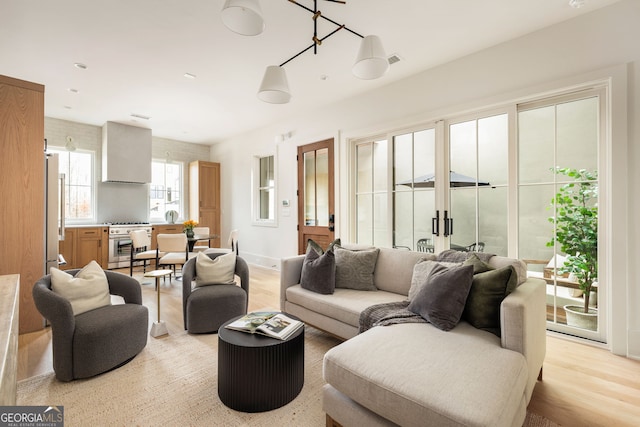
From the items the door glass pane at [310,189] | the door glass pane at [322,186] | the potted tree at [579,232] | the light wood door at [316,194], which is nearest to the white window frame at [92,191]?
the light wood door at [316,194]

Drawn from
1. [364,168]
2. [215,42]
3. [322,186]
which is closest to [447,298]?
[364,168]

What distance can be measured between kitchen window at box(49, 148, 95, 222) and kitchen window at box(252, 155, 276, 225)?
3.27m

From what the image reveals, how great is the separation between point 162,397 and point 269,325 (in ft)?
2.61

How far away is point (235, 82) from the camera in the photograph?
13.1ft

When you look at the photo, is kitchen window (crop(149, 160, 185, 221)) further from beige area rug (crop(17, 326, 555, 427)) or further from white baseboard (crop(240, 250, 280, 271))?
beige area rug (crop(17, 326, 555, 427))

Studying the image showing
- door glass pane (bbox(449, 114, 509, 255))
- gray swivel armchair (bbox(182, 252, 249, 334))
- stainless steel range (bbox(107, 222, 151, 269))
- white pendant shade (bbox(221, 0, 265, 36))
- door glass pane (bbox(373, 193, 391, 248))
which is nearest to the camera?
white pendant shade (bbox(221, 0, 265, 36))

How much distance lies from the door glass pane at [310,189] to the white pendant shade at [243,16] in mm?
3222

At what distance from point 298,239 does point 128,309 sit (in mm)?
3181

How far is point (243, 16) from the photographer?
5.85 ft

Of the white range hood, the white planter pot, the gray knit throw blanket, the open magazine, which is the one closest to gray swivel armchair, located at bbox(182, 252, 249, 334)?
the open magazine

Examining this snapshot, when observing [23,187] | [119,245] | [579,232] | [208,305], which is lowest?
[208,305]

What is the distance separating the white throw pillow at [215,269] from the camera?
3055 millimetres

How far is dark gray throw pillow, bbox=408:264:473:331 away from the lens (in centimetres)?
187

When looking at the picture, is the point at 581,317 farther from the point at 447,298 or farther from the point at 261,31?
the point at 261,31
